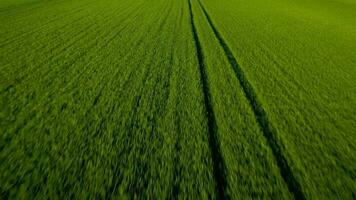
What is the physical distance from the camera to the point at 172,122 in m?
3.19

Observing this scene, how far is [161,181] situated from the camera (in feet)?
7.42

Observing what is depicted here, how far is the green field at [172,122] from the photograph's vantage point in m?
2.26

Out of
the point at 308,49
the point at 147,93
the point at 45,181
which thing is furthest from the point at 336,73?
the point at 45,181

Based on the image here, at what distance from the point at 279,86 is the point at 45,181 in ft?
16.3

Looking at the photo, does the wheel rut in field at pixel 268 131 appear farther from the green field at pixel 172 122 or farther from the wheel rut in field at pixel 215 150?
the wheel rut in field at pixel 215 150

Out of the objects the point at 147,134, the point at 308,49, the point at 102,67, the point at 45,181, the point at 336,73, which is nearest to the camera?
the point at 45,181

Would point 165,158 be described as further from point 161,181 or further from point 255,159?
point 255,159

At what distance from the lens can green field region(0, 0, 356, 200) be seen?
2.26 m

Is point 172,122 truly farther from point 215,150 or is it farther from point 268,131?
point 268,131

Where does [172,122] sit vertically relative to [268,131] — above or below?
above

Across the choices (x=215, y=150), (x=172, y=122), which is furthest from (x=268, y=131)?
(x=172, y=122)

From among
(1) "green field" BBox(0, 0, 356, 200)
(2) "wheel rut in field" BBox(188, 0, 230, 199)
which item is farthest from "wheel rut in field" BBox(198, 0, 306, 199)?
(2) "wheel rut in field" BBox(188, 0, 230, 199)

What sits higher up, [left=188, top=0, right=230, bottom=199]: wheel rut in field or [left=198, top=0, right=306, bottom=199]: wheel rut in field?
[left=188, top=0, right=230, bottom=199]: wheel rut in field

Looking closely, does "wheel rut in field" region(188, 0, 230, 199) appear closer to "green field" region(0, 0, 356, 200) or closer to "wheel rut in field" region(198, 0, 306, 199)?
"green field" region(0, 0, 356, 200)
